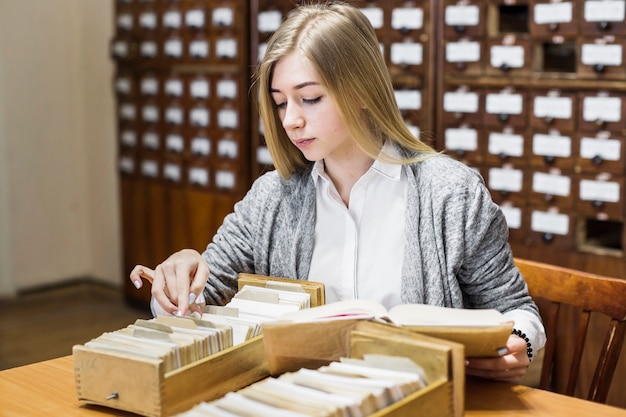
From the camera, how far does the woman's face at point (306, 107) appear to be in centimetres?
180

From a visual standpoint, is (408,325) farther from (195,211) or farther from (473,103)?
(195,211)

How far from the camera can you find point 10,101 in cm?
523

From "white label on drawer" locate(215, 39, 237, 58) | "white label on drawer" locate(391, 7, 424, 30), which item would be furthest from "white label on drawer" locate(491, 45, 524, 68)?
"white label on drawer" locate(215, 39, 237, 58)

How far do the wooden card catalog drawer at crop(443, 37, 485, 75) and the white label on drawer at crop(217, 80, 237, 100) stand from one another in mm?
1239

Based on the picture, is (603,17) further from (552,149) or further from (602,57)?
(552,149)

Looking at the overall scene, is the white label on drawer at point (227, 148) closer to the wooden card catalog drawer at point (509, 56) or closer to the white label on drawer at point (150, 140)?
the white label on drawer at point (150, 140)

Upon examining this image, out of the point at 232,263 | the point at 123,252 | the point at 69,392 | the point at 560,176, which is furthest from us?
the point at 123,252

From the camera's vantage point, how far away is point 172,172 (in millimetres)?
4836

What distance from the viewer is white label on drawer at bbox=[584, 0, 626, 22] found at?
121 inches

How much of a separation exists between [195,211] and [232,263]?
2772 mm

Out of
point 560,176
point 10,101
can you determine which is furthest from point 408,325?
point 10,101

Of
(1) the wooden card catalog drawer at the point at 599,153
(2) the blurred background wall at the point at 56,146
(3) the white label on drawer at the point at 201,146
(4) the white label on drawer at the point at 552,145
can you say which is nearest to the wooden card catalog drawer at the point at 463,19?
(4) the white label on drawer at the point at 552,145

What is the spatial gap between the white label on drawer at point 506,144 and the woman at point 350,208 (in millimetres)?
1565

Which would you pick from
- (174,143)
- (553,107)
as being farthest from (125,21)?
(553,107)
